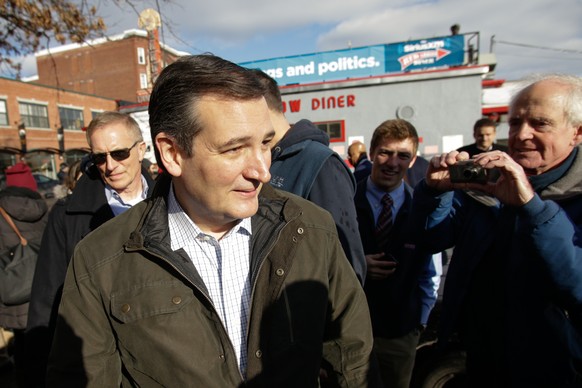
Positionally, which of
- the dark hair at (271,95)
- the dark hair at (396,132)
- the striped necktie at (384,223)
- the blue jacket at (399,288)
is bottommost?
the blue jacket at (399,288)

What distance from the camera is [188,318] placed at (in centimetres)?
131

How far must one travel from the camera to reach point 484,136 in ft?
16.5

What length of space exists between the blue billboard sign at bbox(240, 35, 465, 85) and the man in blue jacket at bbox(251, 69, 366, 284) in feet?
44.9

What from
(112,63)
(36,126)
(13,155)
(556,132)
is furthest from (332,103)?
(112,63)

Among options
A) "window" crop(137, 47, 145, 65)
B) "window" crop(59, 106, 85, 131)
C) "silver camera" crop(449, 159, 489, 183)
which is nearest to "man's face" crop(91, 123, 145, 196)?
"silver camera" crop(449, 159, 489, 183)

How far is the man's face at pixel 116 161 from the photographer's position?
8.06 feet

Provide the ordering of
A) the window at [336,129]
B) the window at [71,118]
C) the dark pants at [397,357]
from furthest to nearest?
the window at [71,118] < the window at [336,129] < the dark pants at [397,357]

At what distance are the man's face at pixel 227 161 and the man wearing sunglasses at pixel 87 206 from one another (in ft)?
3.94

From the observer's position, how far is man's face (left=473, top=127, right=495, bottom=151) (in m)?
5.00

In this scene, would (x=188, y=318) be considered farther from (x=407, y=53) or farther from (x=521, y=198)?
(x=407, y=53)

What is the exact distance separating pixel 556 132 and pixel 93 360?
2.13 metres

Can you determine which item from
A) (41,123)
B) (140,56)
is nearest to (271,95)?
(41,123)

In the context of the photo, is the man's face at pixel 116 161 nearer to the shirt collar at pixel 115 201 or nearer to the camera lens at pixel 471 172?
the shirt collar at pixel 115 201

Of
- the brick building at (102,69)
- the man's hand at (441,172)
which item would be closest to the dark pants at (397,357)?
the man's hand at (441,172)
